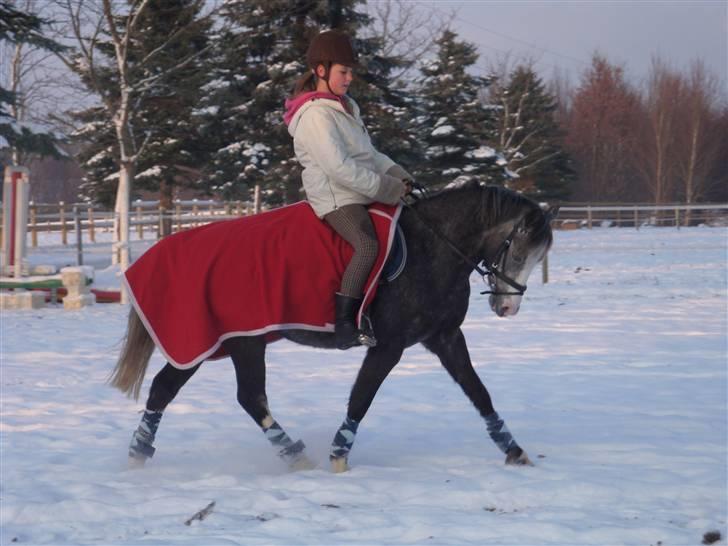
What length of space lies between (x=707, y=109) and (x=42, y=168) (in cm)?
4880

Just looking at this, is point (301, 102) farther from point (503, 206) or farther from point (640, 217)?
point (640, 217)

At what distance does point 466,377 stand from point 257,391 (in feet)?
3.73

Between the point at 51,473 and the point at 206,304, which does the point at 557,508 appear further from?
the point at 51,473

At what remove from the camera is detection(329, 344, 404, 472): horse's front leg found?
169 inches

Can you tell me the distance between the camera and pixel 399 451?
4875mm

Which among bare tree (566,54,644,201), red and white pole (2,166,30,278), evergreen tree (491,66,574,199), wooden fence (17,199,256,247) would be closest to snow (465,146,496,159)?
wooden fence (17,199,256,247)

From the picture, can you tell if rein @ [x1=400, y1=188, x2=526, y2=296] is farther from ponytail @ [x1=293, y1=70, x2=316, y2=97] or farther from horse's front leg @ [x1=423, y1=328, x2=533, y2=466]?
ponytail @ [x1=293, y1=70, x2=316, y2=97]

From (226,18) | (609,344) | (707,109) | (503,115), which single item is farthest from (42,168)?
(609,344)

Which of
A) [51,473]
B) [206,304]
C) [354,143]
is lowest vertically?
[51,473]

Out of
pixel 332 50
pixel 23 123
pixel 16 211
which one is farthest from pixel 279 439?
pixel 23 123

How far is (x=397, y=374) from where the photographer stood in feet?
24.3

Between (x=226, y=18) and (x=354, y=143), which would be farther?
(x=226, y=18)

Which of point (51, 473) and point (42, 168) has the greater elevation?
point (42, 168)

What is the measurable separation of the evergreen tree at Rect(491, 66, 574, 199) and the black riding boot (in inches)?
1391
